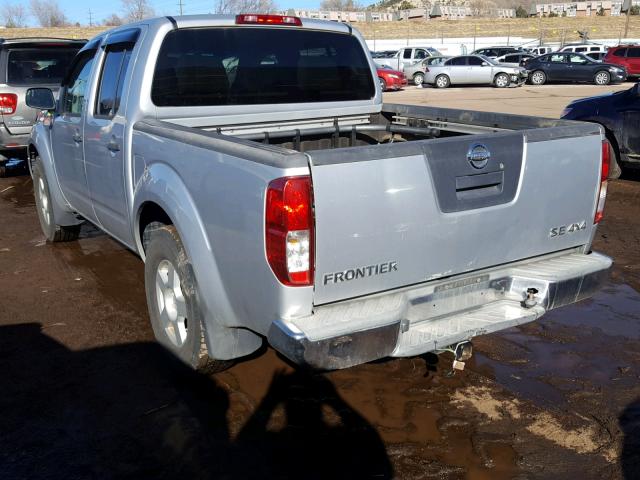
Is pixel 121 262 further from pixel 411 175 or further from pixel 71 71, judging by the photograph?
pixel 411 175

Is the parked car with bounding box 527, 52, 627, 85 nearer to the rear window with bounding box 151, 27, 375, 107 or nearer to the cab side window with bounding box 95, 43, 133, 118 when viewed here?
the rear window with bounding box 151, 27, 375, 107

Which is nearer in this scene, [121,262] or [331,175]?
[331,175]

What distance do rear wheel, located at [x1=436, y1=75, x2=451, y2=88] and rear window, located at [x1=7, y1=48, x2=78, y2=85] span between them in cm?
2299

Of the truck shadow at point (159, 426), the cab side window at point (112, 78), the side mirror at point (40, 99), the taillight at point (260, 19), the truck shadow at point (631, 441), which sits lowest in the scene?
the truck shadow at point (159, 426)

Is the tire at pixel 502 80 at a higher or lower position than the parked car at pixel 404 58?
lower

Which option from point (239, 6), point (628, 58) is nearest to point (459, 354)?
point (628, 58)

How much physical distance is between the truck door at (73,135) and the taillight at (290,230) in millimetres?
2827

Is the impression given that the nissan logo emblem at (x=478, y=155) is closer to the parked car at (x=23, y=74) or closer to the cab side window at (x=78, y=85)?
the cab side window at (x=78, y=85)

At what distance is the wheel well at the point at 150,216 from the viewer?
152 inches

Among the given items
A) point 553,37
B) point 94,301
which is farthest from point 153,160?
point 553,37

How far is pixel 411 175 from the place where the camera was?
290 centimetres

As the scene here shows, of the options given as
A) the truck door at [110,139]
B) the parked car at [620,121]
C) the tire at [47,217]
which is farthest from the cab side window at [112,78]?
the parked car at [620,121]

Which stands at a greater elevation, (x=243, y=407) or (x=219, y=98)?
(x=219, y=98)

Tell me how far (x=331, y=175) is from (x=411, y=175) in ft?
1.33
